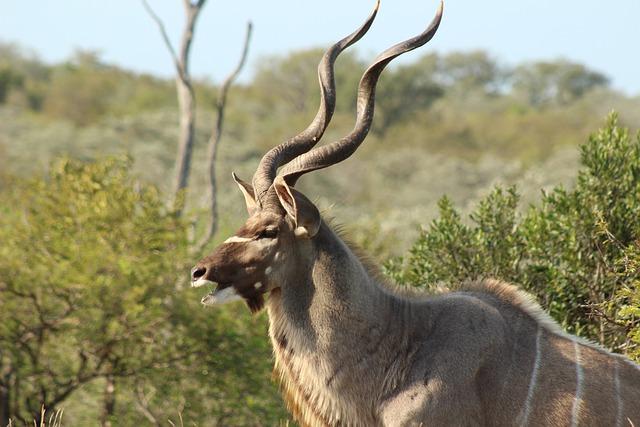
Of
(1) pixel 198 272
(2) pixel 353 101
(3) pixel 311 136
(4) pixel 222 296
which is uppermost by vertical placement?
(2) pixel 353 101

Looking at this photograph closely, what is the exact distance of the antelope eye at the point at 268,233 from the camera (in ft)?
15.4

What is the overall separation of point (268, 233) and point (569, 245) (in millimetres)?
2338

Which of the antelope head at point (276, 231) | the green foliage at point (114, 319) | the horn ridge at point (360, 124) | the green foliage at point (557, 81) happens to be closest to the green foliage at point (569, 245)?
the horn ridge at point (360, 124)

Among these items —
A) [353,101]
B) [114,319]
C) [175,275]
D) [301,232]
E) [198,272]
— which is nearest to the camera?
[198,272]

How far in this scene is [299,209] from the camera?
4.58 m

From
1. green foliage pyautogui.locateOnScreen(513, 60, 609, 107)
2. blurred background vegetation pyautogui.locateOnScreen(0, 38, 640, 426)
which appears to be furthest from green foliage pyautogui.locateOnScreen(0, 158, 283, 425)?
green foliage pyautogui.locateOnScreen(513, 60, 609, 107)

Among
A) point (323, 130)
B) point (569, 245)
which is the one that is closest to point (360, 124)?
point (323, 130)

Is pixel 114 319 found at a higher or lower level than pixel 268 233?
lower

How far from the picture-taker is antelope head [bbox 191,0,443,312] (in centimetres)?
459

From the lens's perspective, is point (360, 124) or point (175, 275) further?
point (175, 275)

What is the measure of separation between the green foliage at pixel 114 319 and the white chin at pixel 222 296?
4.41m

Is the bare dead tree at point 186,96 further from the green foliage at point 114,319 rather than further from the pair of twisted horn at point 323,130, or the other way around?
the pair of twisted horn at point 323,130

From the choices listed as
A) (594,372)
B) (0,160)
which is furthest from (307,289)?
(0,160)

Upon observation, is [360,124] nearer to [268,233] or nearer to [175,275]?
[268,233]
